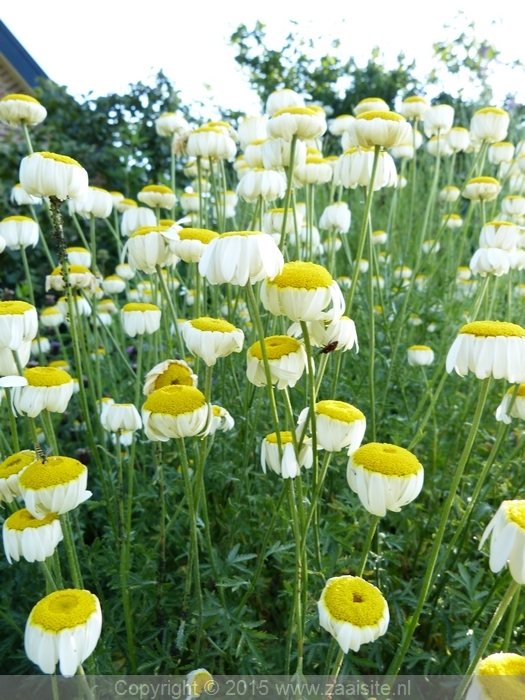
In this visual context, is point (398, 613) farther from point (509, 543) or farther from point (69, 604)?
point (69, 604)

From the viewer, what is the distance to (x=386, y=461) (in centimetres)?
89

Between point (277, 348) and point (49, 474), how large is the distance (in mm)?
435

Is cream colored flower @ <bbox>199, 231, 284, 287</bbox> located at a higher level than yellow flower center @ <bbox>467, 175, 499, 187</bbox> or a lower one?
higher

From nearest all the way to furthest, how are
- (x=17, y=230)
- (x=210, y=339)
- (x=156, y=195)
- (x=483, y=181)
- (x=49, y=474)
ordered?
(x=49, y=474), (x=210, y=339), (x=17, y=230), (x=156, y=195), (x=483, y=181)

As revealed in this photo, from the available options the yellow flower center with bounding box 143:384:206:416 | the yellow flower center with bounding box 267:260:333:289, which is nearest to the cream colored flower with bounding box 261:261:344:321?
the yellow flower center with bounding box 267:260:333:289

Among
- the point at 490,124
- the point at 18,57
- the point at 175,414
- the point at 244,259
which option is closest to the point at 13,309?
the point at 175,414

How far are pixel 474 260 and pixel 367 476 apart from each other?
110cm

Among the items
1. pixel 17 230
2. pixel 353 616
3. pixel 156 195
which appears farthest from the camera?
pixel 156 195

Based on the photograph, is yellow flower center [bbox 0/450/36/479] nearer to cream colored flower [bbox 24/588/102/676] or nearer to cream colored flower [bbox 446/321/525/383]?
cream colored flower [bbox 24/588/102/676]

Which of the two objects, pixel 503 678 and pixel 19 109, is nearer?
pixel 503 678

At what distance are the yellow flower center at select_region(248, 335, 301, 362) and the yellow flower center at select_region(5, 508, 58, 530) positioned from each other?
45 cm

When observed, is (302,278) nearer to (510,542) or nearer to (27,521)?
(510,542)

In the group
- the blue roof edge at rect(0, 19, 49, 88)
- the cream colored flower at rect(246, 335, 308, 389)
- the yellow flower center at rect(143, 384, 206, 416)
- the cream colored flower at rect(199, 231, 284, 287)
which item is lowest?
the yellow flower center at rect(143, 384, 206, 416)

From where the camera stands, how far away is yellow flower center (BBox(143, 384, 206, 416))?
992 millimetres
